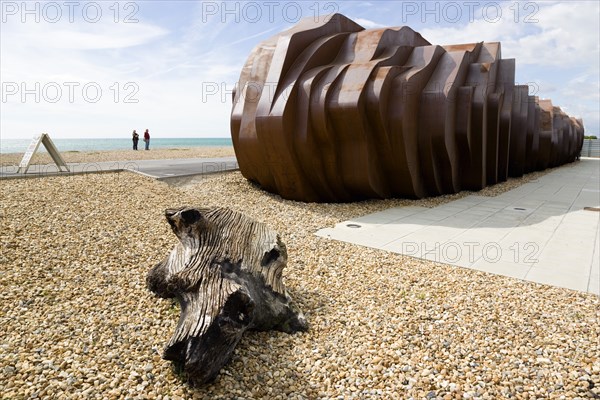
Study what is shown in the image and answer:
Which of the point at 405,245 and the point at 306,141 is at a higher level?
the point at 306,141

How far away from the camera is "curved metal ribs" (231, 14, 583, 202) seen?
8359 millimetres

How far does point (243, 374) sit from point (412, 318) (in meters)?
1.73

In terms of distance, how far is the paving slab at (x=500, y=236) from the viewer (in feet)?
17.3

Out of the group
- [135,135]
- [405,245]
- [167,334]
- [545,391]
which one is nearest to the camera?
[545,391]

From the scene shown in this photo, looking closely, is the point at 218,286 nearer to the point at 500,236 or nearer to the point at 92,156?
the point at 500,236

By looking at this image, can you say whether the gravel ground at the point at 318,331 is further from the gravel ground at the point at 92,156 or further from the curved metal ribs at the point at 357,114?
the gravel ground at the point at 92,156

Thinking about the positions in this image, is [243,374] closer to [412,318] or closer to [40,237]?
[412,318]

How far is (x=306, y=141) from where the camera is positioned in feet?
27.4

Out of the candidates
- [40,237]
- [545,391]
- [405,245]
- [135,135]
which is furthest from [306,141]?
[135,135]

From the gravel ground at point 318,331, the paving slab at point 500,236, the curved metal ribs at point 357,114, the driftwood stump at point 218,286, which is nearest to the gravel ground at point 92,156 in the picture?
the curved metal ribs at point 357,114

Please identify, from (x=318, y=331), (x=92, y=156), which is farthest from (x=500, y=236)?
(x=92, y=156)

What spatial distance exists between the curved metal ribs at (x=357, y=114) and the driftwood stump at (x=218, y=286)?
15.4 feet

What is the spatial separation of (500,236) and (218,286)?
5.65 m

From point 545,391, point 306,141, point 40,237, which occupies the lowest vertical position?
point 545,391
